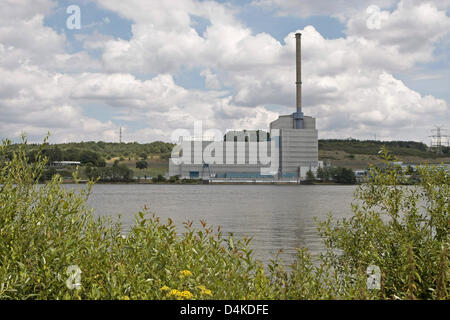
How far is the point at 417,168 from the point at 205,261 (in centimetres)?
704

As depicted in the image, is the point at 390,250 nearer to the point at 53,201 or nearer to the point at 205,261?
the point at 205,261

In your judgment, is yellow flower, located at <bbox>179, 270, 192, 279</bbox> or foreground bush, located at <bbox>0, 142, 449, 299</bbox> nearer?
yellow flower, located at <bbox>179, 270, 192, 279</bbox>

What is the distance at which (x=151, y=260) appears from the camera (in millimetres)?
8070

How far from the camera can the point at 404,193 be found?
39.1 feet

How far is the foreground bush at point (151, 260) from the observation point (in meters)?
7.07

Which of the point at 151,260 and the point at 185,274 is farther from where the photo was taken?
the point at 151,260

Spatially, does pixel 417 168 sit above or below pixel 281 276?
above

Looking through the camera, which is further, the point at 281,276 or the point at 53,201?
the point at 53,201

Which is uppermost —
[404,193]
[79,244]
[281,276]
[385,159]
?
[385,159]

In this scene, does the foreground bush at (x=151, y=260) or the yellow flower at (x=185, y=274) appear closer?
the yellow flower at (x=185, y=274)

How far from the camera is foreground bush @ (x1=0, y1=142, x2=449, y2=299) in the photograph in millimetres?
7066
